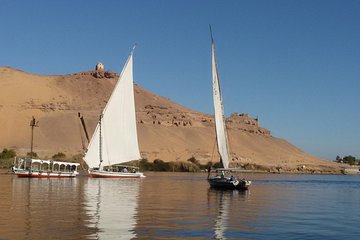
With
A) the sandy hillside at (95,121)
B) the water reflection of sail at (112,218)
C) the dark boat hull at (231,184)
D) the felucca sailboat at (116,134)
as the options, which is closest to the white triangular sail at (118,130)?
the felucca sailboat at (116,134)

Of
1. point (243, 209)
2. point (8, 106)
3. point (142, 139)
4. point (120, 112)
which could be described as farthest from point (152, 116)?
point (243, 209)

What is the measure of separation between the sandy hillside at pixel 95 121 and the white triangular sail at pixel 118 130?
125 feet

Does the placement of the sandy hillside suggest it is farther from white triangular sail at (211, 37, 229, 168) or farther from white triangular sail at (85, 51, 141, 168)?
white triangular sail at (211, 37, 229, 168)

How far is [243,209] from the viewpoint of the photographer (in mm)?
23516

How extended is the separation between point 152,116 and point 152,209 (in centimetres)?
11202

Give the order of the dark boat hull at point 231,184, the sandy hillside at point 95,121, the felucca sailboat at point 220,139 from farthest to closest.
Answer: the sandy hillside at point 95,121 → the felucca sailboat at point 220,139 → the dark boat hull at point 231,184

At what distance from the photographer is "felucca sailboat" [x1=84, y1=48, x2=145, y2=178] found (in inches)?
2135

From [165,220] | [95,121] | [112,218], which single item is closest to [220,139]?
[165,220]

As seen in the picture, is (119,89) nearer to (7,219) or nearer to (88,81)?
(7,219)

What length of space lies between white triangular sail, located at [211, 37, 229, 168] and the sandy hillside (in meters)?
57.0

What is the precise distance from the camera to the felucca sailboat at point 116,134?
→ 2135 inches

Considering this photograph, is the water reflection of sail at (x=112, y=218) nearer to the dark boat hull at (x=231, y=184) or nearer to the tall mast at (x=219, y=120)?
the dark boat hull at (x=231, y=184)

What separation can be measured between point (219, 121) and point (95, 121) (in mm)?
80905

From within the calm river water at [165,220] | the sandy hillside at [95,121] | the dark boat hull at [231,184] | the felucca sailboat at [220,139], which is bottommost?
the calm river water at [165,220]
